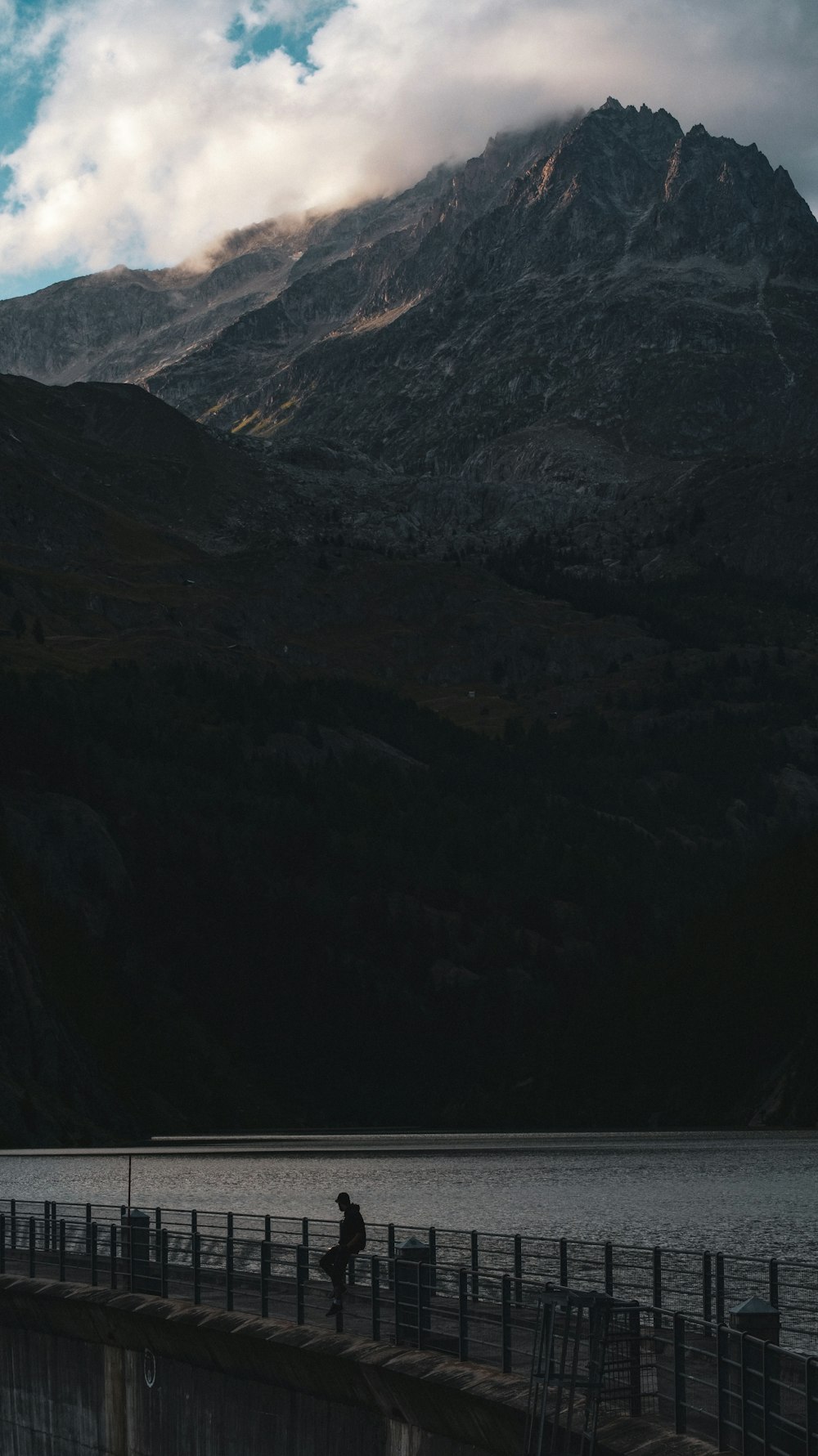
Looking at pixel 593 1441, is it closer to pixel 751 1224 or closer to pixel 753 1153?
pixel 751 1224

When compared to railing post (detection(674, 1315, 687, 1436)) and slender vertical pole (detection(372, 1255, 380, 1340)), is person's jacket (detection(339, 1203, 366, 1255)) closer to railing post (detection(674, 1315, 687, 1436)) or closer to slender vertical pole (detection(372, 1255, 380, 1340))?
slender vertical pole (detection(372, 1255, 380, 1340))

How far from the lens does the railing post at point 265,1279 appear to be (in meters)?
41.7

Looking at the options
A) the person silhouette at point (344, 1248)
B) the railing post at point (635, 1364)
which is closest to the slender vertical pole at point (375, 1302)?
the person silhouette at point (344, 1248)

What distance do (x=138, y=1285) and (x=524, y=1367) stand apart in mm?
18876

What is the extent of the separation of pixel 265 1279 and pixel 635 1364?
1475 cm

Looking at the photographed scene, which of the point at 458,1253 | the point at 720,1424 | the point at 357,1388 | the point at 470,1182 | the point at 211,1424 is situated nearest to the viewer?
the point at 720,1424

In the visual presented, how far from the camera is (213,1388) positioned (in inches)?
1705

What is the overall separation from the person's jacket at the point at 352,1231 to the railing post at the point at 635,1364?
10.7 m

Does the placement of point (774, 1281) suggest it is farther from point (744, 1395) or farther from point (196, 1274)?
point (196, 1274)

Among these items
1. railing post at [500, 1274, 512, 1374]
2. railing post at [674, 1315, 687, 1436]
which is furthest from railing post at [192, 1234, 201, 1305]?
railing post at [674, 1315, 687, 1436]

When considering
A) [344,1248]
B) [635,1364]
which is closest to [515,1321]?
[344,1248]

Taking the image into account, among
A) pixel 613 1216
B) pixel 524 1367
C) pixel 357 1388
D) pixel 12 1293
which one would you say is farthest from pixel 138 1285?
pixel 613 1216

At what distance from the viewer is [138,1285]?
49.3 m

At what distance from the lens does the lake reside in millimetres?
116562
